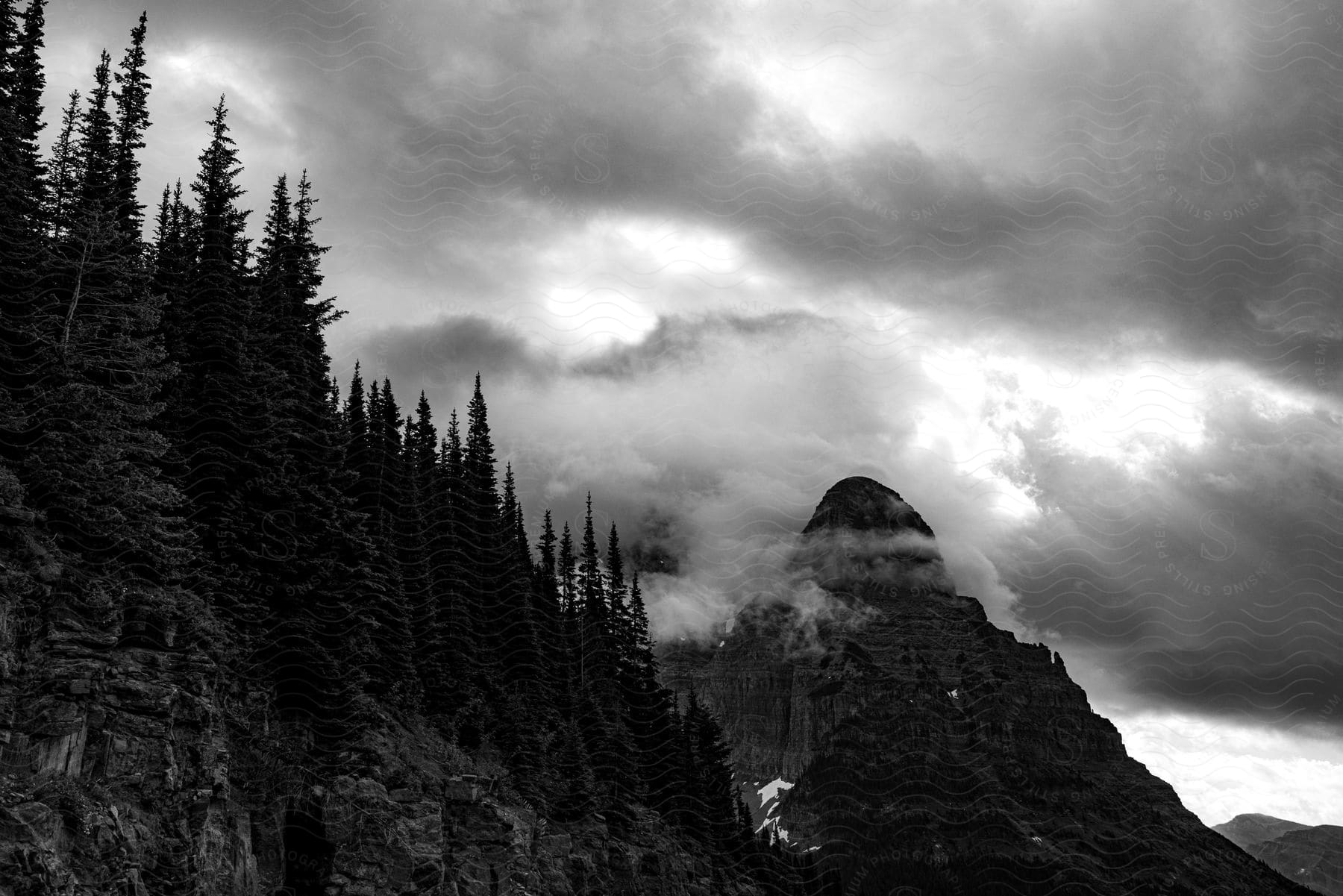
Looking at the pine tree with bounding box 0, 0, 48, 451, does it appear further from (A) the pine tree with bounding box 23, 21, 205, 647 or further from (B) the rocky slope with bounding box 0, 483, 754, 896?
(B) the rocky slope with bounding box 0, 483, 754, 896

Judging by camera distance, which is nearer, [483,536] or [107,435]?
[107,435]

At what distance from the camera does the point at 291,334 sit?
55250 millimetres

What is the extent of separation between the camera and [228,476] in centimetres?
4356

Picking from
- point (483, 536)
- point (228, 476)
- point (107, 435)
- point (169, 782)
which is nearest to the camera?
point (169, 782)

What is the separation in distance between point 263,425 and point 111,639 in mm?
13638

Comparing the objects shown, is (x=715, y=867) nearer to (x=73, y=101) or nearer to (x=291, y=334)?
(x=291, y=334)

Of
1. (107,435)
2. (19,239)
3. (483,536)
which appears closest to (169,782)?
Answer: (107,435)

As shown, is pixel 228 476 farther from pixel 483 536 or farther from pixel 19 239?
pixel 483 536

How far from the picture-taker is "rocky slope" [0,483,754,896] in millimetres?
28516

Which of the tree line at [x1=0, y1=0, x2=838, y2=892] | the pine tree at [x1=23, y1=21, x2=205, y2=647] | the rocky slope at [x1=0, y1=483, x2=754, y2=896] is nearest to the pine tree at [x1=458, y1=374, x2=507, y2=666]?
the tree line at [x1=0, y1=0, x2=838, y2=892]

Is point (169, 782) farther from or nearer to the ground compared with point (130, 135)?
nearer to the ground

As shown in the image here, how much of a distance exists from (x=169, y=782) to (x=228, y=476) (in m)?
14.2

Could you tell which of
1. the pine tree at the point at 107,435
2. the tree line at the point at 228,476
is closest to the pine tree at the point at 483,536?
the tree line at the point at 228,476

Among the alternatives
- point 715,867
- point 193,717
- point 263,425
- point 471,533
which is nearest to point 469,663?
point 471,533
